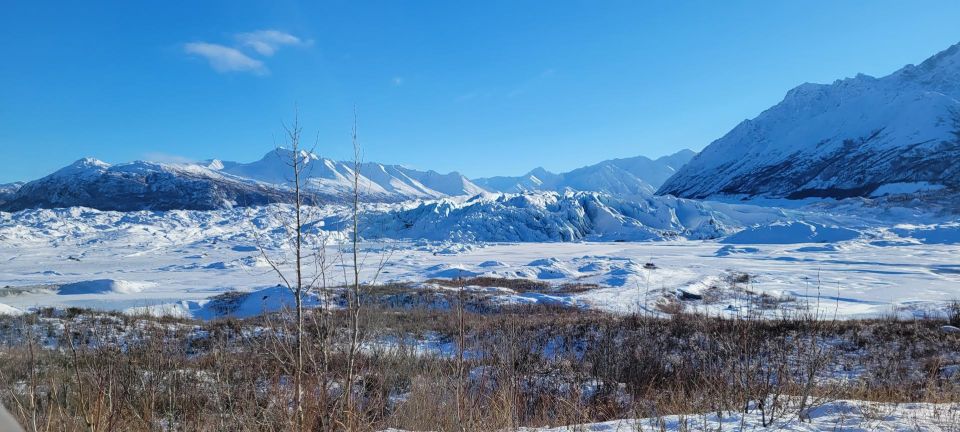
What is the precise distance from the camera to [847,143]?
10581 cm

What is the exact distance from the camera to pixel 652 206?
59.8 m

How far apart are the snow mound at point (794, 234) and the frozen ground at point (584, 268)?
103 mm

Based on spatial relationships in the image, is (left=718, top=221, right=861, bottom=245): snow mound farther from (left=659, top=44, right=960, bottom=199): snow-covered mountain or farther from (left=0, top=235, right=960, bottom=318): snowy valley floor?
(left=659, top=44, right=960, bottom=199): snow-covered mountain

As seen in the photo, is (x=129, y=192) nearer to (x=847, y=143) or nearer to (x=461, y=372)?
(x=461, y=372)

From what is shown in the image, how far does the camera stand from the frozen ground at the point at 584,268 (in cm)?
1766

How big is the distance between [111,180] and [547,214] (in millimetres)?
110339

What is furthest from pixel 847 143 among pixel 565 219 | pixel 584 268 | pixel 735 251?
pixel 584 268

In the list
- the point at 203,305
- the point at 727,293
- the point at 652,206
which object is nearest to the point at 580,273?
the point at 727,293

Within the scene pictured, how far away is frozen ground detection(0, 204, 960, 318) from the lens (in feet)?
57.9

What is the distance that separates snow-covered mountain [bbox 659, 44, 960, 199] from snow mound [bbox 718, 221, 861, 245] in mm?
40431

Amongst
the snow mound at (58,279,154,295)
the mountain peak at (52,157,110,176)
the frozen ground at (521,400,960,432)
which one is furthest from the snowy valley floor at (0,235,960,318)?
the mountain peak at (52,157,110,176)

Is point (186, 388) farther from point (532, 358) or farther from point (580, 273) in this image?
point (580, 273)

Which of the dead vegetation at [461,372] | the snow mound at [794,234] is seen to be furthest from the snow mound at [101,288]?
the snow mound at [794,234]

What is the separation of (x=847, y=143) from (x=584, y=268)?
347 feet
